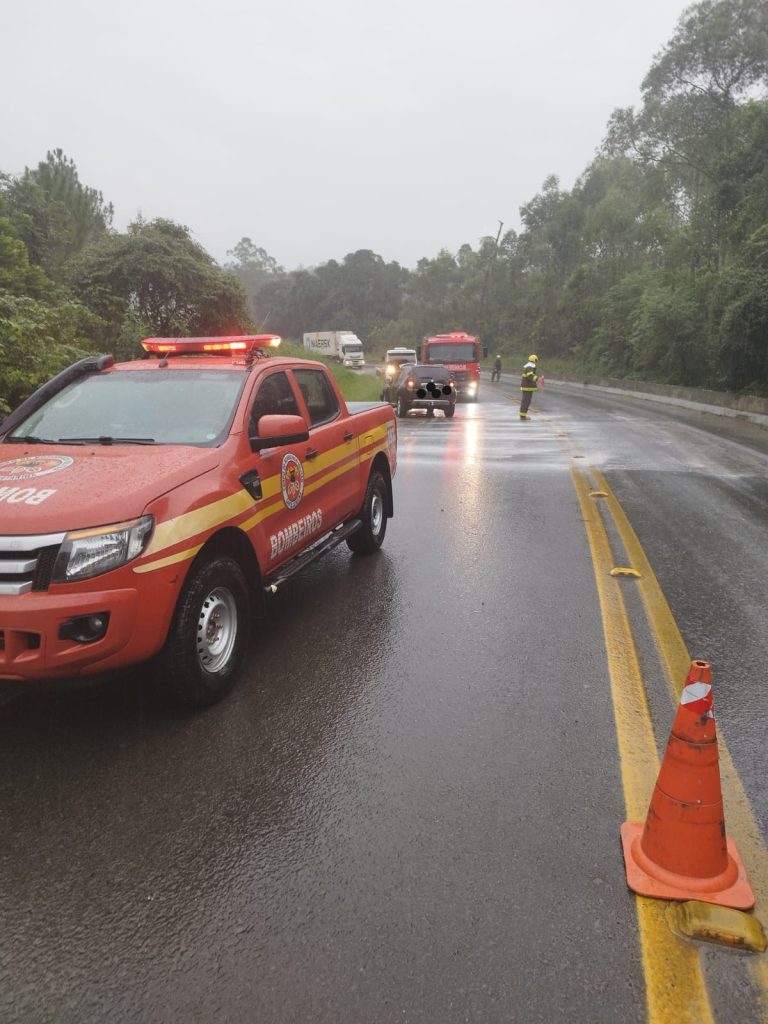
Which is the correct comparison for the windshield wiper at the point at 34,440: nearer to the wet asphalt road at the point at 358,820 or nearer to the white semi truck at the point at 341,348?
the wet asphalt road at the point at 358,820

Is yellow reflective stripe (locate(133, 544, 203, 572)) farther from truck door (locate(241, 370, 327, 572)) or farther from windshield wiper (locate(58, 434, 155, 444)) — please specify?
windshield wiper (locate(58, 434, 155, 444))

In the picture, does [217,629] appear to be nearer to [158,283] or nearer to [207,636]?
[207,636]

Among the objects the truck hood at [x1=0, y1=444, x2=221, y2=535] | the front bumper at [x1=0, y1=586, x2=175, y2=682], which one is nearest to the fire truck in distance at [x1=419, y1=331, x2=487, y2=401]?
the truck hood at [x1=0, y1=444, x2=221, y2=535]

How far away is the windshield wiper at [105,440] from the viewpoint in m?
4.20

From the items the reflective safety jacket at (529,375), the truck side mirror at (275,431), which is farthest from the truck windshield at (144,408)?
the reflective safety jacket at (529,375)

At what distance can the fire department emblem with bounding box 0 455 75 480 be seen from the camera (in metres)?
3.62

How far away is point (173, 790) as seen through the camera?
3.11 meters

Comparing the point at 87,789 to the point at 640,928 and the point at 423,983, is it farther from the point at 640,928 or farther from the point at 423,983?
the point at 640,928

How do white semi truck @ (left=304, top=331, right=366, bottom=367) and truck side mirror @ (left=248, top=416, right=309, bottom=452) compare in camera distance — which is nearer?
truck side mirror @ (left=248, top=416, right=309, bottom=452)

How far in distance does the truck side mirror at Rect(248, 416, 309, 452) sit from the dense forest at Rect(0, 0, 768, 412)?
6023 millimetres

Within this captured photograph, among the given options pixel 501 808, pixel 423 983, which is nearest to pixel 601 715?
pixel 501 808

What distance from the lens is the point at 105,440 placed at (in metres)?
4.21

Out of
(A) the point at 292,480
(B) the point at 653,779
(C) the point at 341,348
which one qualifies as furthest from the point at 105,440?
(C) the point at 341,348

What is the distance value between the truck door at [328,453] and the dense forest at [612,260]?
508 cm
